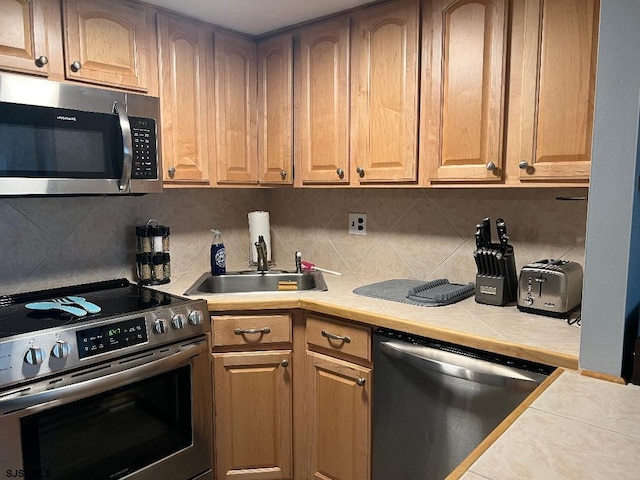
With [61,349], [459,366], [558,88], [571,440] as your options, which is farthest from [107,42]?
[571,440]

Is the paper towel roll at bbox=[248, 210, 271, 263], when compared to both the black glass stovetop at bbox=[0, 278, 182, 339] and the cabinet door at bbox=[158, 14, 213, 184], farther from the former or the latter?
the black glass stovetop at bbox=[0, 278, 182, 339]

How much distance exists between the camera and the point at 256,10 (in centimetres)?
211

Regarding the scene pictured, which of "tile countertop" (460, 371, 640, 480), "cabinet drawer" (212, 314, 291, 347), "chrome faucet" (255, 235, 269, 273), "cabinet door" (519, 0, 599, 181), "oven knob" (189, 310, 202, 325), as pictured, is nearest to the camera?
"tile countertop" (460, 371, 640, 480)

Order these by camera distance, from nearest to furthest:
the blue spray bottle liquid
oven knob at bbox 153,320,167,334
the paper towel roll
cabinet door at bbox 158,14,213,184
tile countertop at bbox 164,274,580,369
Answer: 1. tile countertop at bbox 164,274,580,369
2. oven knob at bbox 153,320,167,334
3. cabinet door at bbox 158,14,213,184
4. the blue spray bottle liquid
5. the paper towel roll

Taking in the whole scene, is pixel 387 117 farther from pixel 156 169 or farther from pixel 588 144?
pixel 156 169

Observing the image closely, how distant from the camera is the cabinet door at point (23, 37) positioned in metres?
1.63

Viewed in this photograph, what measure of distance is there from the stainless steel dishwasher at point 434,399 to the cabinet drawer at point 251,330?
42 cm

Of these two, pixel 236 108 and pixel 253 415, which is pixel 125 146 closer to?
pixel 236 108

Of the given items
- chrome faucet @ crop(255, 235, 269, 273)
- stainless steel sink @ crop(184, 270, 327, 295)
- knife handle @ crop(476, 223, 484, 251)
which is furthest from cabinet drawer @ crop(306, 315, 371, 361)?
chrome faucet @ crop(255, 235, 269, 273)

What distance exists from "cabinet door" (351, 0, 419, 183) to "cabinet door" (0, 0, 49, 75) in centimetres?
119

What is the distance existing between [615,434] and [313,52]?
1.92m

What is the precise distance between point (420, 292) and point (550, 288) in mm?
484

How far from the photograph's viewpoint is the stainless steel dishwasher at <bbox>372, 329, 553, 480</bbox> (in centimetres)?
146

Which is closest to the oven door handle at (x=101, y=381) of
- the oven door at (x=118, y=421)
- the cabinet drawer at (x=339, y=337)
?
the oven door at (x=118, y=421)
